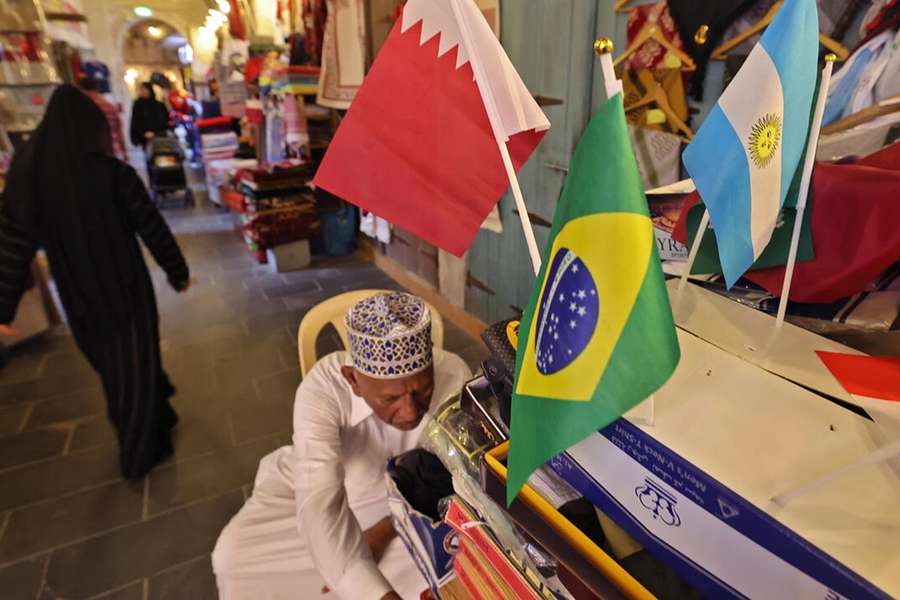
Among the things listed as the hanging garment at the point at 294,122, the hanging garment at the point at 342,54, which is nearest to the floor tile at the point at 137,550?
the hanging garment at the point at 342,54

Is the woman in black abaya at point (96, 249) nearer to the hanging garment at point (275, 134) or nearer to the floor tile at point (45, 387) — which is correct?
the floor tile at point (45, 387)

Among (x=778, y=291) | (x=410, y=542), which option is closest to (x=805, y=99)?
(x=778, y=291)

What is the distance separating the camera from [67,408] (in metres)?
2.51

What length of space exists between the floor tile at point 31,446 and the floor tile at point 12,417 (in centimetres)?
6

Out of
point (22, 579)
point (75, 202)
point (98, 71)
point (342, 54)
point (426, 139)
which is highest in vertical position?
point (98, 71)

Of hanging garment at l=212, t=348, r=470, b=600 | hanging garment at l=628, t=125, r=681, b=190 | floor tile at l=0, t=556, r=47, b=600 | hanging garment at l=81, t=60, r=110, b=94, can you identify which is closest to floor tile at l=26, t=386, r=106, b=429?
floor tile at l=0, t=556, r=47, b=600

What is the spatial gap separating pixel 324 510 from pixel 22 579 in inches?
57.2

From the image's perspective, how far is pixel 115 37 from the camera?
1033cm

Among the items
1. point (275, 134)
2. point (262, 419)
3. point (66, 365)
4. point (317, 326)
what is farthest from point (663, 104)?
point (275, 134)

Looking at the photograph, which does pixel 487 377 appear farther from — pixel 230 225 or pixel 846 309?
pixel 230 225

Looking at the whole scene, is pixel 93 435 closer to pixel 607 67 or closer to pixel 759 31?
pixel 607 67

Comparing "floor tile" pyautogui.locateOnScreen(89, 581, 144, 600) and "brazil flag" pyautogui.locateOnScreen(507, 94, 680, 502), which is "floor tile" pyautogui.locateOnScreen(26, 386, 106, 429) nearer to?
"floor tile" pyautogui.locateOnScreen(89, 581, 144, 600)

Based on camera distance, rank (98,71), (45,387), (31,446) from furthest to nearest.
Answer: (98,71) → (45,387) → (31,446)

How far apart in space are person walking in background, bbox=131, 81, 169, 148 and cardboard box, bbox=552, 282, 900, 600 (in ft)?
27.0
